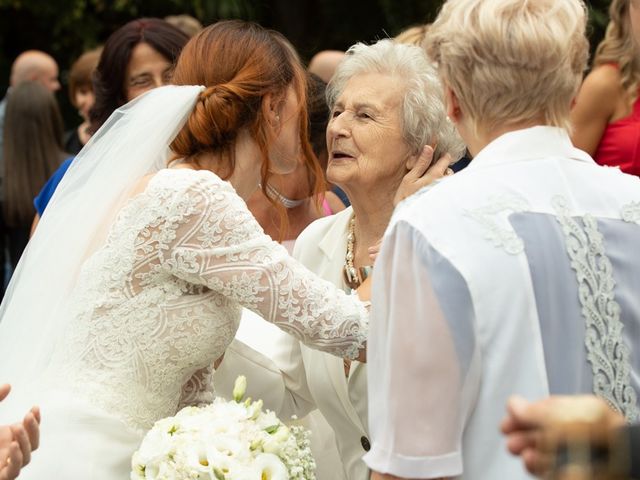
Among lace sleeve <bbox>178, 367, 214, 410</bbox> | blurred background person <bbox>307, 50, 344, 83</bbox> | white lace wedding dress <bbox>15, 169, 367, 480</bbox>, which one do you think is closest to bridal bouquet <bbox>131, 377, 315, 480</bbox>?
white lace wedding dress <bbox>15, 169, 367, 480</bbox>

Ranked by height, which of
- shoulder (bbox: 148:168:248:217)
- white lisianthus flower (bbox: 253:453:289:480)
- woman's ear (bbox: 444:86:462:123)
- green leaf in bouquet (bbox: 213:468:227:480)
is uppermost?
woman's ear (bbox: 444:86:462:123)

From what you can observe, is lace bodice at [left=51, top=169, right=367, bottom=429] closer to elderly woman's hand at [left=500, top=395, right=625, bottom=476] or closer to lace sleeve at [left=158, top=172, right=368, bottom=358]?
lace sleeve at [left=158, top=172, right=368, bottom=358]

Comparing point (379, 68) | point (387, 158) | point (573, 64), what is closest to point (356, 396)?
point (387, 158)

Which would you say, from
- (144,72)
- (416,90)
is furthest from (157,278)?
(144,72)

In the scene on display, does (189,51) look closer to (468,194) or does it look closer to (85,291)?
(85,291)

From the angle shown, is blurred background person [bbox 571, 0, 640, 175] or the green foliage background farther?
the green foliage background

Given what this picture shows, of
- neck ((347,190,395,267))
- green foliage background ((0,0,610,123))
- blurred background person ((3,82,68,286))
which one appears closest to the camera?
neck ((347,190,395,267))

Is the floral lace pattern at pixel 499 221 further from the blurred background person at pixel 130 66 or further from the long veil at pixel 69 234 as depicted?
the blurred background person at pixel 130 66

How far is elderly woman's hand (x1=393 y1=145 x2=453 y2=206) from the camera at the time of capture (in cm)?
382

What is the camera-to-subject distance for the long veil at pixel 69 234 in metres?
3.40

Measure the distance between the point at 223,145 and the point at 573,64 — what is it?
1294mm

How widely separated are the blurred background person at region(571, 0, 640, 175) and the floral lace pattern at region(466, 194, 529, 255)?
8.73 feet

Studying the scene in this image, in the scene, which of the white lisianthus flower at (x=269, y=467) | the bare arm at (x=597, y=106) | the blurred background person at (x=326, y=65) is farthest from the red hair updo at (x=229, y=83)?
the blurred background person at (x=326, y=65)

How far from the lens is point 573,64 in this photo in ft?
8.54
